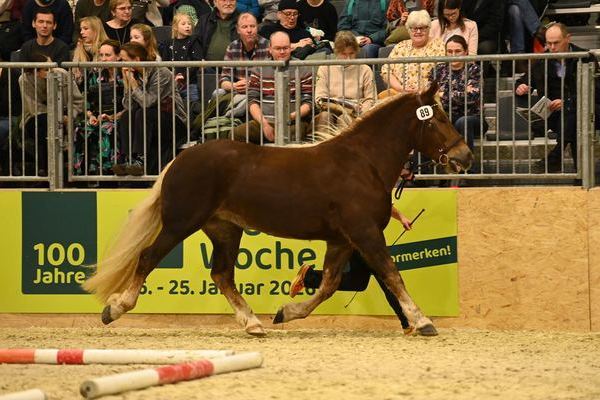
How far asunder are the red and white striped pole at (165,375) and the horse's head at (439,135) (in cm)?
268

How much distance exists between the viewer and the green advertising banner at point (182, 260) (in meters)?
9.91

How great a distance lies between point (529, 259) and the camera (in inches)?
384

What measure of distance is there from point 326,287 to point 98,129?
8.25 feet

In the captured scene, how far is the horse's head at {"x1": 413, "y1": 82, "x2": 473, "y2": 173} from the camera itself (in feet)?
30.7

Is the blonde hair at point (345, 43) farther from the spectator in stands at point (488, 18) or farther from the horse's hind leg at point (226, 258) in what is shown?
the horse's hind leg at point (226, 258)

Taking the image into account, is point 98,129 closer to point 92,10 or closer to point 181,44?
point 181,44

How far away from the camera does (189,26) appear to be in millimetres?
12516

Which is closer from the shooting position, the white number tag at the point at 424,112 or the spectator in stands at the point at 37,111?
the white number tag at the point at 424,112

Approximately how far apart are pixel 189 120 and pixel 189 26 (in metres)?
2.53

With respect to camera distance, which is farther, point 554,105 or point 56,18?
point 56,18

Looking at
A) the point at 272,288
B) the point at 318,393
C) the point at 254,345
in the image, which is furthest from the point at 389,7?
the point at 318,393

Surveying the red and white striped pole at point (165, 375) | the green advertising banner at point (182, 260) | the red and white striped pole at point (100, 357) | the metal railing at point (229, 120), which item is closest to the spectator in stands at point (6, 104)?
the metal railing at point (229, 120)

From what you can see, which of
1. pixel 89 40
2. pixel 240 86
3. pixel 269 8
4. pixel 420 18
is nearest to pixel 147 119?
pixel 240 86

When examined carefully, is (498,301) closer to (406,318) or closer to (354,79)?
(406,318)
